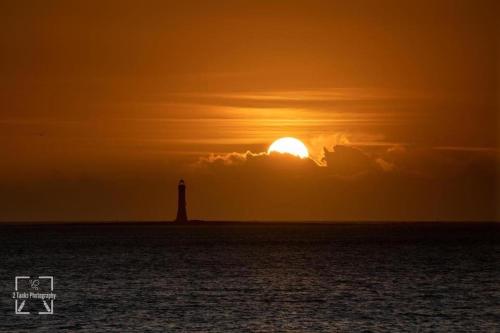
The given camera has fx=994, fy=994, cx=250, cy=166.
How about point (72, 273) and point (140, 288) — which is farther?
point (72, 273)

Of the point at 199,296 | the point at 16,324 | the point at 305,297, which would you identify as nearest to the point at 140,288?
the point at 199,296

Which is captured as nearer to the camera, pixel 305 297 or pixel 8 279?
pixel 305 297

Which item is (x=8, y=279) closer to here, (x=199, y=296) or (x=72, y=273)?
(x=72, y=273)

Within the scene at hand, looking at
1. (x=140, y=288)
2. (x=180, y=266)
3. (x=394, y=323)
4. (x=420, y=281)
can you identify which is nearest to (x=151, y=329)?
(x=394, y=323)

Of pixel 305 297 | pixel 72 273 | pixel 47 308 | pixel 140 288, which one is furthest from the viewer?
pixel 72 273

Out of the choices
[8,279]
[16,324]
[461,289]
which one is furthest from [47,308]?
[461,289]

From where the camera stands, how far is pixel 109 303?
276 ft

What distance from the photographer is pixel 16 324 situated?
225 feet

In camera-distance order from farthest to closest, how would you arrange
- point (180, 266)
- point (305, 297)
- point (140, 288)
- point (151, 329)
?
1. point (180, 266)
2. point (140, 288)
3. point (305, 297)
4. point (151, 329)

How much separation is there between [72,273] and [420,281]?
42.8 m

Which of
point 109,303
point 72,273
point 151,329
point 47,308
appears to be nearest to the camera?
point 151,329

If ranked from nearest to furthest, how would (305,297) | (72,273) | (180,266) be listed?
(305,297)
(72,273)
(180,266)

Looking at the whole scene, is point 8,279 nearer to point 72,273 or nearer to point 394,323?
point 72,273

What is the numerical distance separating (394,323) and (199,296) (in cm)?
2481
